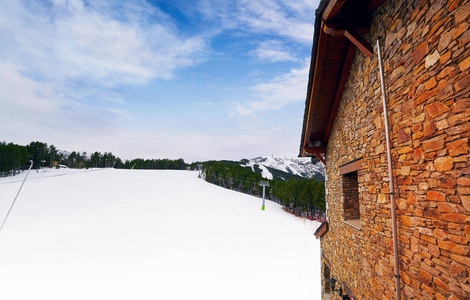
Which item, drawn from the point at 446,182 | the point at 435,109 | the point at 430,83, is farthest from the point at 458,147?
the point at 430,83

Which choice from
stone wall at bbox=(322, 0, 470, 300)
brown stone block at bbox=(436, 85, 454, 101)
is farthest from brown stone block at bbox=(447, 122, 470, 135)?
brown stone block at bbox=(436, 85, 454, 101)

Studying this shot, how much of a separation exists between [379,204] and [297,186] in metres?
42.6

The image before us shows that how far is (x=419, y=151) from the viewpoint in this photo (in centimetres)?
292

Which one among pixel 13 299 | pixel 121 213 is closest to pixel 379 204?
pixel 13 299

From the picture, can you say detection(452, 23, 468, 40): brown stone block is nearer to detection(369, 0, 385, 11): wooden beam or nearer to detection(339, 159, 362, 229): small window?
detection(369, 0, 385, 11): wooden beam

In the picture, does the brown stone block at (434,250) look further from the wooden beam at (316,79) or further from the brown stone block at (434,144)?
the wooden beam at (316,79)

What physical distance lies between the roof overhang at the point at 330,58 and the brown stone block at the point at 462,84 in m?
1.93

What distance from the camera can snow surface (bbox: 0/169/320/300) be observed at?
11672 millimetres

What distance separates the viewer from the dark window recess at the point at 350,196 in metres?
6.06

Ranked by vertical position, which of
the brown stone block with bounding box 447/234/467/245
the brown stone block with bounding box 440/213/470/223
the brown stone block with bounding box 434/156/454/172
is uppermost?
the brown stone block with bounding box 434/156/454/172

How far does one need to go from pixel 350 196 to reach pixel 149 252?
49.6ft

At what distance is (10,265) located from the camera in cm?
1345

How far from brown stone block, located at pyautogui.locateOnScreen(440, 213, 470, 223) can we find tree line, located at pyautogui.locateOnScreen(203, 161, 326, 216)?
35490 millimetres

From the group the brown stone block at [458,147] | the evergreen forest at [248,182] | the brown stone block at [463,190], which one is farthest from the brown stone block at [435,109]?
the evergreen forest at [248,182]
